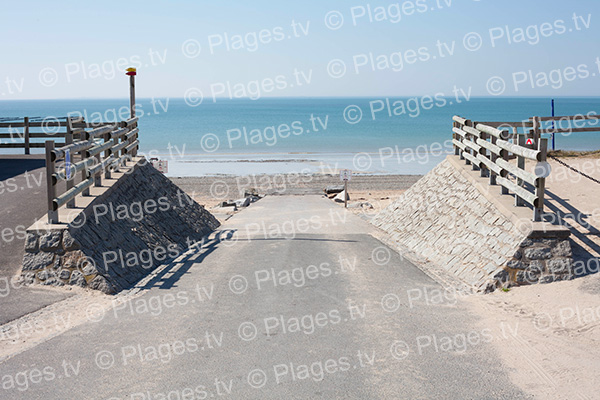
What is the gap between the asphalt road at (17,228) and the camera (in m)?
8.38

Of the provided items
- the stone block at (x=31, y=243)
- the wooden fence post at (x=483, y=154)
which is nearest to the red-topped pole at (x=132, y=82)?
the stone block at (x=31, y=243)

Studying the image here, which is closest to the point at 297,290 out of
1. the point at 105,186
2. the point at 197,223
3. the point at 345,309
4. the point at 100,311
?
the point at 345,309

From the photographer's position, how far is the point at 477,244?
10.6m

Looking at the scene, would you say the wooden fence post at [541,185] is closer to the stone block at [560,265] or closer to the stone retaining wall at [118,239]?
the stone block at [560,265]

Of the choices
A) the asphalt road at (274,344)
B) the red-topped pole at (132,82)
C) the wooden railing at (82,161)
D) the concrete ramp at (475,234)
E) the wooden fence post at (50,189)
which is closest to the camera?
the asphalt road at (274,344)

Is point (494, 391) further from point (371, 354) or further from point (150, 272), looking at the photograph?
point (150, 272)

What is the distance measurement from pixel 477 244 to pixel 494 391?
16.8ft

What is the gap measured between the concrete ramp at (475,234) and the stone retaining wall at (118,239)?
17.2 feet

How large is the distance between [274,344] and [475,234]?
5396 millimetres

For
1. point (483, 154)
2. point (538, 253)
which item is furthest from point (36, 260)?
point (483, 154)

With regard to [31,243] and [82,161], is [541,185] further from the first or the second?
[31,243]

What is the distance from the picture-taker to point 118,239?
10594mm

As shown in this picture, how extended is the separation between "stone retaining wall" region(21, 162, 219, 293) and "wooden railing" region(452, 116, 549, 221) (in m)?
6.54

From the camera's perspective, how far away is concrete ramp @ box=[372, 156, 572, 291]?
9.19 metres
